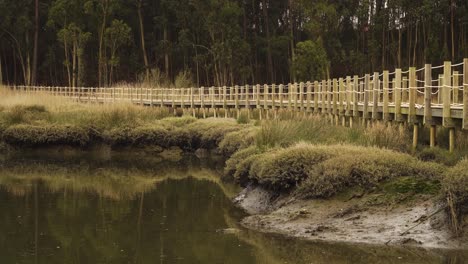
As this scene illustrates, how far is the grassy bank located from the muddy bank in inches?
9.8

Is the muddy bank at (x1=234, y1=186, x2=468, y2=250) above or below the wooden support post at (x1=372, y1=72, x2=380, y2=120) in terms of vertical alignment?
below

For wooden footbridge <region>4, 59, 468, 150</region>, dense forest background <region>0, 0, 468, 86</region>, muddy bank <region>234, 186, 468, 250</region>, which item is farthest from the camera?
dense forest background <region>0, 0, 468, 86</region>

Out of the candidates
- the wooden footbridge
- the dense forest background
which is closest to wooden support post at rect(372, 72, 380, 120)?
the wooden footbridge

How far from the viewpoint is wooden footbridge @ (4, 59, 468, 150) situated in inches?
558

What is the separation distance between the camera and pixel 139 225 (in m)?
14.1

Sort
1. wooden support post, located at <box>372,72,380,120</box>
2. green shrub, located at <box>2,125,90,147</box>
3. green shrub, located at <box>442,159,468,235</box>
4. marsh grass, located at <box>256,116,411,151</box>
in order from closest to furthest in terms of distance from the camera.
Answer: green shrub, located at <box>442,159,468,235</box>
marsh grass, located at <box>256,116,411,151</box>
wooden support post, located at <box>372,72,380,120</box>
green shrub, located at <box>2,125,90,147</box>

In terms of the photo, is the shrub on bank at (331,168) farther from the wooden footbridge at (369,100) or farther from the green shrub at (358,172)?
the wooden footbridge at (369,100)

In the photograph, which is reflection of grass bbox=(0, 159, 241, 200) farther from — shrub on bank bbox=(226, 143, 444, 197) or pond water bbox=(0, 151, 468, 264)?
shrub on bank bbox=(226, 143, 444, 197)

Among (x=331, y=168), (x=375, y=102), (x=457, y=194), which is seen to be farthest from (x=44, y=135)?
(x=457, y=194)

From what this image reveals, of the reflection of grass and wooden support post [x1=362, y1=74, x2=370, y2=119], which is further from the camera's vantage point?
wooden support post [x1=362, y1=74, x2=370, y2=119]

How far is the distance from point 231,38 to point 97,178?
109 feet

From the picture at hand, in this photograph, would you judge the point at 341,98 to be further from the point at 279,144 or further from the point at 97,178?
the point at 97,178

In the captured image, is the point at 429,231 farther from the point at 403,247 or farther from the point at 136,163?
the point at 136,163

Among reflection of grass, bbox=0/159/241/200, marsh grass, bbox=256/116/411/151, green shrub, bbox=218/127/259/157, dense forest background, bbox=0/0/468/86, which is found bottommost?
reflection of grass, bbox=0/159/241/200
